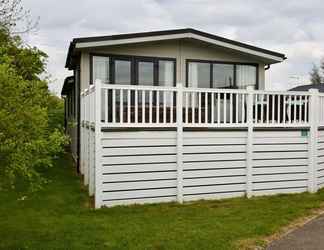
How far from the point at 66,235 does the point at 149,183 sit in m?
2.32

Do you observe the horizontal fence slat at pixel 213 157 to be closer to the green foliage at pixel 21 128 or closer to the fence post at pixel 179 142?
the fence post at pixel 179 142

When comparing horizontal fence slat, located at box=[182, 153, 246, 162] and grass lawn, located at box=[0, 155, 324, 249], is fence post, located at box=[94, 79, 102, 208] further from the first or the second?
horizontal fence slat, located at box=[182, 153, 246, 162]

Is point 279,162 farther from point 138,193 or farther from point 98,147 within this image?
point 98,147

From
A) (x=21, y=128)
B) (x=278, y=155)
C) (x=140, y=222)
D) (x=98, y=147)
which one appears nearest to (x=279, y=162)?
(x=278, y=155)

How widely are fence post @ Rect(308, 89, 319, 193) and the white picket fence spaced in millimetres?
20

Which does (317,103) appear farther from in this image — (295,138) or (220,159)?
(220,159)

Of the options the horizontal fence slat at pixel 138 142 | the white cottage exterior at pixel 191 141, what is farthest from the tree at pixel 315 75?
the horizontal fence slat at pixel 138 142

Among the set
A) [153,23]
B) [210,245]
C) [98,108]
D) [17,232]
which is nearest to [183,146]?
[98,108]

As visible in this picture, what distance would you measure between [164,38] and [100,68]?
71.3 inches

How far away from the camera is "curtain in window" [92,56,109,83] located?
1043 centimetres

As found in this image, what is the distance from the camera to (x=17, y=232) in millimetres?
5523

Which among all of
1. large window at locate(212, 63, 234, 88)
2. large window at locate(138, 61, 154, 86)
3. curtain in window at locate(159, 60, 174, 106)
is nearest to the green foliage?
large window at locate(138, 61, 154, 86)

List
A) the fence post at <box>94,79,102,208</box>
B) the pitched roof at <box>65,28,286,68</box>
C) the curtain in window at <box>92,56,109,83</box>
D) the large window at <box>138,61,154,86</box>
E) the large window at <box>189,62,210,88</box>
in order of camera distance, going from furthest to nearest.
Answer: the large window at <box>189,62,210,88</box>, the large window at <box>138,61,154,86</box>, the curtain in window at <box>92,56,109,83</box>, the pitched roof at <box>65,28,286,68</box>, the fence post at <box>94,79,102,208</box>

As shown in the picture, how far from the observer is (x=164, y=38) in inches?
424
